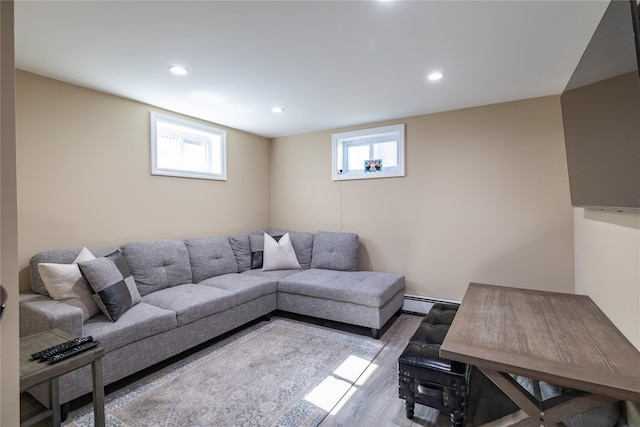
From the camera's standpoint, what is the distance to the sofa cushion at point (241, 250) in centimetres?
388

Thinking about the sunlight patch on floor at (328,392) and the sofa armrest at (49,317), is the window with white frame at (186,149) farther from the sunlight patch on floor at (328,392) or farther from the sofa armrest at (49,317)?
the sunlight patch on floor at (328,392)

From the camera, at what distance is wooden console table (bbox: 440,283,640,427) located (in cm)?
115

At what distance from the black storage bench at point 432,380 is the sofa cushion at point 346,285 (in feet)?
3.39

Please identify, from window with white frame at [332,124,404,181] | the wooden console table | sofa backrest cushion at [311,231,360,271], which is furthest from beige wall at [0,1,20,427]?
window with white frame at [332,124,404,181]

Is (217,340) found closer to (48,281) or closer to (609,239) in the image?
(48,281)

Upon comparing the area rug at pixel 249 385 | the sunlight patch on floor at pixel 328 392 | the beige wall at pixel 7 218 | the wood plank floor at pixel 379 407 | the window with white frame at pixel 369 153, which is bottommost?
the wood plank floor at pixel 379 407

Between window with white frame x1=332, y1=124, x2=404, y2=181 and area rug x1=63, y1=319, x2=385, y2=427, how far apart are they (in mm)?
2096

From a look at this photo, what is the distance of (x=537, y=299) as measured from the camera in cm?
207

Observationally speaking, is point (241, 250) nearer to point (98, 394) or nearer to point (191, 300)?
point (191, 300)

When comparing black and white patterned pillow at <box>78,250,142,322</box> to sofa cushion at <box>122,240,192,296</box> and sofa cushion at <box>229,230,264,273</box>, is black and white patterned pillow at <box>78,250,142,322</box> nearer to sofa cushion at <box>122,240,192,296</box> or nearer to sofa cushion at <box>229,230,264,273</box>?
sofa cushion at <box>122,240,192,296</box>

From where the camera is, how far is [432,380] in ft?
5.86

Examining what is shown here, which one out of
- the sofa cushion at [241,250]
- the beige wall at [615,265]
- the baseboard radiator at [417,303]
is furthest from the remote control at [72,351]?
the baseboard radiator at [417,303]

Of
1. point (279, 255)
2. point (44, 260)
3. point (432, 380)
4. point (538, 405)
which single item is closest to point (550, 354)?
point (538, 405)

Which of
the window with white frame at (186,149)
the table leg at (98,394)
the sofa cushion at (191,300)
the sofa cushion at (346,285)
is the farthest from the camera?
the window with white frame at (186,149)
